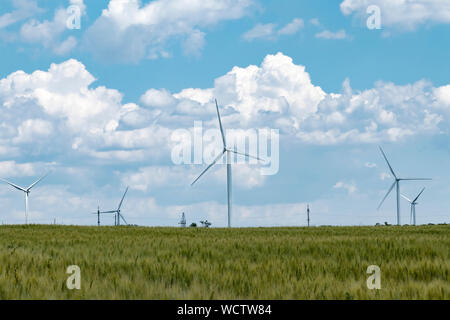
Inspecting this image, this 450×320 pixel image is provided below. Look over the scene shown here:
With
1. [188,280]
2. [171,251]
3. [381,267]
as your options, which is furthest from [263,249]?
[188,280]

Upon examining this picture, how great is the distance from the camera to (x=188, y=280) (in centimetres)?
1185

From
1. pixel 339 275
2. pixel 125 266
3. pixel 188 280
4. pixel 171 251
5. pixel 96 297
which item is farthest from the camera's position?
pixel 171 251

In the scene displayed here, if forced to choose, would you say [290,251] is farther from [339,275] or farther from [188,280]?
[188,280]

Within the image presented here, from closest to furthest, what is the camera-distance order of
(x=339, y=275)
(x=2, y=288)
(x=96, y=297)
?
(x=96, y=297), (x=2, y=288), (x=339, y=275)

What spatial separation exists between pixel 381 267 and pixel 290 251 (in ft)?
15.9

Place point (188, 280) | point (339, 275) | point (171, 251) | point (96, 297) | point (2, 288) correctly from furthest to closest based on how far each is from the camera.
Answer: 1. point (171, 251)
2. point (339, 275)
3. point (188, 280)
4. point (2, 288)
5. point (96, 297)

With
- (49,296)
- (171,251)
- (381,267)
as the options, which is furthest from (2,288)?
(381,267)
